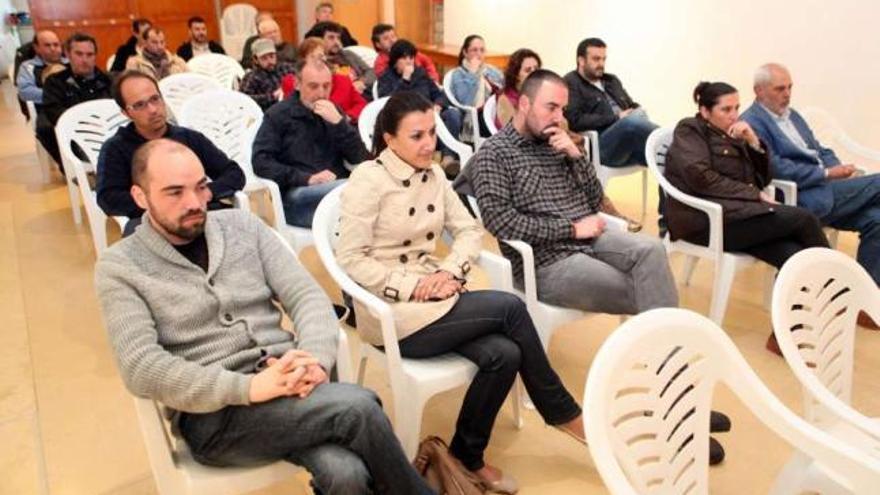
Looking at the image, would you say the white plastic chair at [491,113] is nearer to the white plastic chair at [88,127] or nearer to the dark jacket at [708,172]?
the dark jacket at [708,172]

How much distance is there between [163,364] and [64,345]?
1.69 meters

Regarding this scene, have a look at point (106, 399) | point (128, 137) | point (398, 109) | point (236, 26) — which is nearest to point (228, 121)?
point (128, 137)

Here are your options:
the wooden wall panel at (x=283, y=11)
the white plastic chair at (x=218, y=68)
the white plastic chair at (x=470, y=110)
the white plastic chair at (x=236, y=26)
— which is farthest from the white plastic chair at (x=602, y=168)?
the wooden wall panel at (x=283, y=11)

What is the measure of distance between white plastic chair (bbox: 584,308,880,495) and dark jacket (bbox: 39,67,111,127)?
168 inches

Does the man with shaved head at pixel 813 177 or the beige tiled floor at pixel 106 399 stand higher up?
the man with shaved head at pixel 813 177

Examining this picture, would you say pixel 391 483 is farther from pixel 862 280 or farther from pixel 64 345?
pixel 64 345

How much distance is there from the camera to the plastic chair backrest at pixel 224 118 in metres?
3.48

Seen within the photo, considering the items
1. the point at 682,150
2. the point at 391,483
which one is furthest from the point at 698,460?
the point at 682,150

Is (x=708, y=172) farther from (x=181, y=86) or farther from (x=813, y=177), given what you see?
(x=181, y=86)

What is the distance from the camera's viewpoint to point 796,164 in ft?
10.1

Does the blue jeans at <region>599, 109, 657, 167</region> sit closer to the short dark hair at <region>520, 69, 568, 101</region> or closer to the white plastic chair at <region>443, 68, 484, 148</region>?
the white plastic chair at <region>443, 68, 484, 148</region>

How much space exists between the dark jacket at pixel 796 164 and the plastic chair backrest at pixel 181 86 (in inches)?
130

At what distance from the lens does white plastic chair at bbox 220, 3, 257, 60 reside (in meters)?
8.79

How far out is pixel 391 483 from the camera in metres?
1.49
